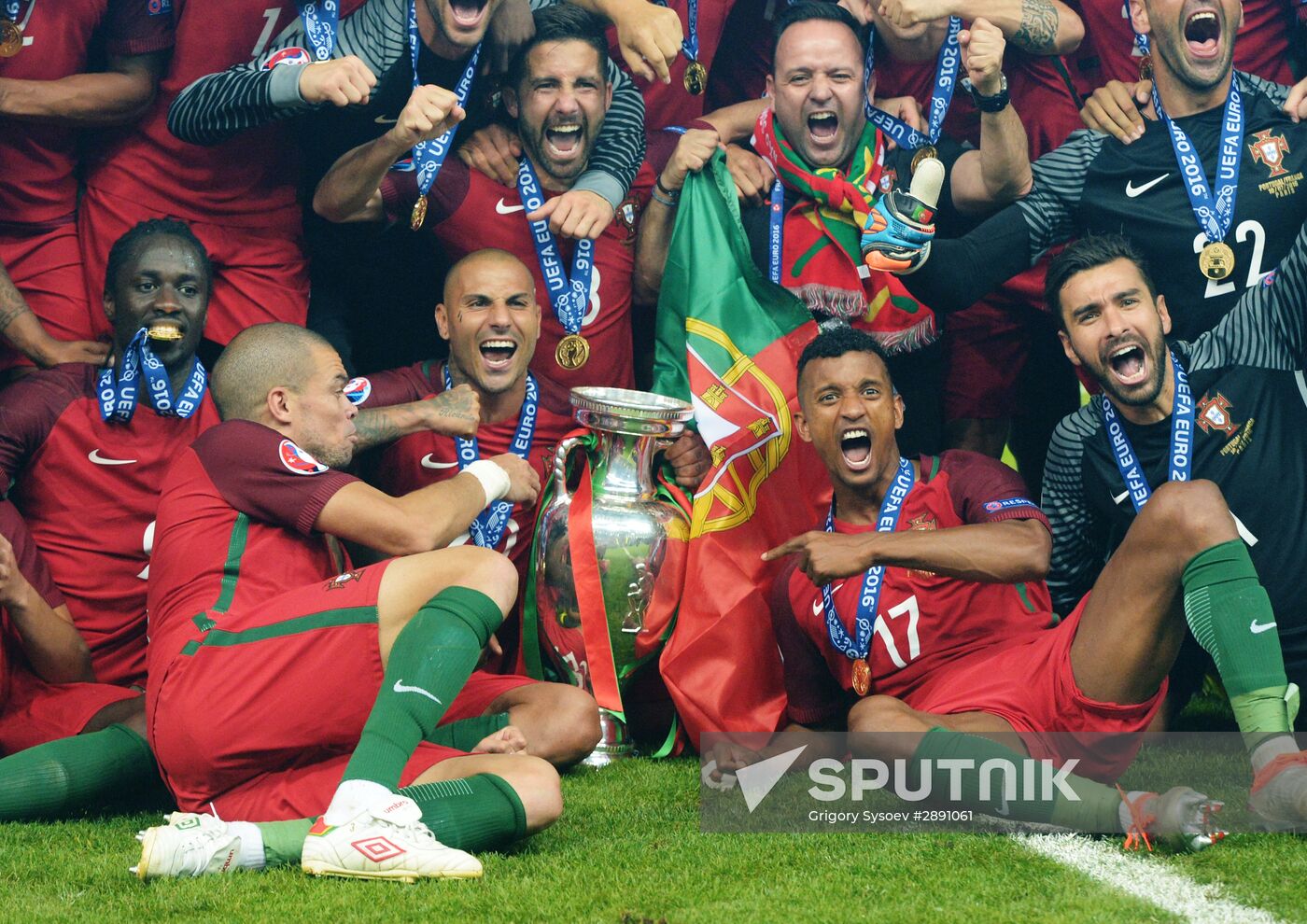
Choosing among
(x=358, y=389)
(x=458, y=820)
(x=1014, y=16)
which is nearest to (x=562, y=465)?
(x=358, y=389)

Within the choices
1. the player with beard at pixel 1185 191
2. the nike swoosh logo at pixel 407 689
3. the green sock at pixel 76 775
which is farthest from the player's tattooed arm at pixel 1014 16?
the green sock at pixel 76 775

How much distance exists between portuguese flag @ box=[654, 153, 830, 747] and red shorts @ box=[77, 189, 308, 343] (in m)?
1.42

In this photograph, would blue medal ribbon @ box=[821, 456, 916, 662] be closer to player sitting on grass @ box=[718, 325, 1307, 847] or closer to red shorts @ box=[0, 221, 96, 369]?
player sitting on grass @ box=[718, 325, 1307, 847]

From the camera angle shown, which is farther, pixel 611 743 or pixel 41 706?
pixel 611 743

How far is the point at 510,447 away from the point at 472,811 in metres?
2.06

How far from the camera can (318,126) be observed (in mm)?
5707

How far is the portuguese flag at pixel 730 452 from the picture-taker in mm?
4871

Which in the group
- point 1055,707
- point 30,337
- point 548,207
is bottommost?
point 1055,707

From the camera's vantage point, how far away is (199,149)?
5473 millimetres

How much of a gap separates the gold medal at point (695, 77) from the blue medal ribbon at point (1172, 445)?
2110 millimetres

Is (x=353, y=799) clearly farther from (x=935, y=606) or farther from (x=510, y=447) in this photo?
(x=510, y=447)

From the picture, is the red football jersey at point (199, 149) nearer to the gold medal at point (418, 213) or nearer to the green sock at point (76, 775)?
the gold medal at point (418, 213)

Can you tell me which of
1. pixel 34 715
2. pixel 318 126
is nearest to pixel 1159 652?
pixel 34 715

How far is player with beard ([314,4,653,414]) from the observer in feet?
18.3
